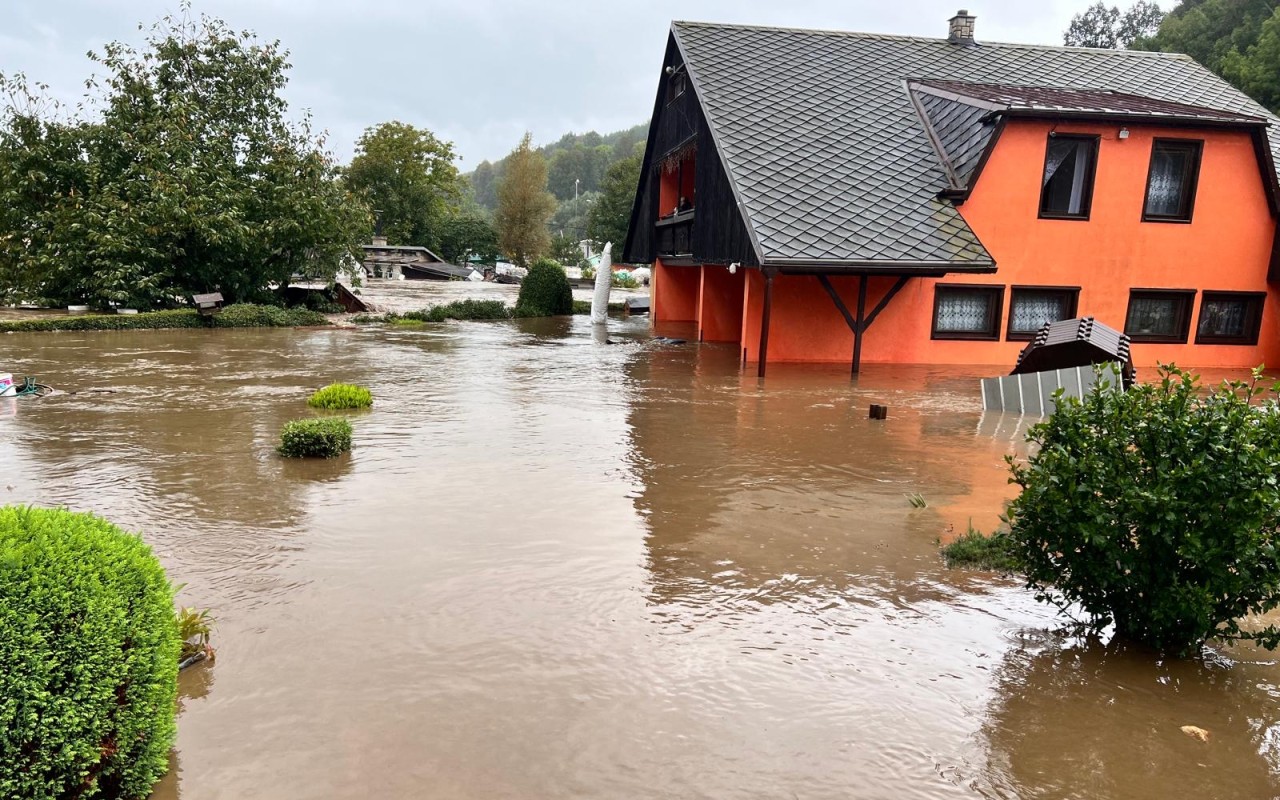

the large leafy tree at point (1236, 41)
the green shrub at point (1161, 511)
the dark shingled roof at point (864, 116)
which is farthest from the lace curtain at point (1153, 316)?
the large leafy tree at point (1236, 41)

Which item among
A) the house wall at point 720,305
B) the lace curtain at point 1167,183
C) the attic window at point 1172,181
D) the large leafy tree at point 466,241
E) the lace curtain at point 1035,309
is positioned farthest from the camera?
the large leafy tree at point 466,241

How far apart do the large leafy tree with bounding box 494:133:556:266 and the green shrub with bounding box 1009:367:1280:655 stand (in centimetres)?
6746

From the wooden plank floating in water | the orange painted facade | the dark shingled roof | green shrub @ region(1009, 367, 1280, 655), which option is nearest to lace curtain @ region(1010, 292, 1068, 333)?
the orange painted facade

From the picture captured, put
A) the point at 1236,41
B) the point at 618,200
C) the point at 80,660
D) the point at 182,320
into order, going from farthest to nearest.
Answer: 1. the point at 618,200
2. the point at 1236,41
3. the point at 182,320
4. the point at 80,660

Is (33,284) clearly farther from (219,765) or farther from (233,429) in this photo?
(219,765)

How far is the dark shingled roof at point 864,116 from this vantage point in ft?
54.8

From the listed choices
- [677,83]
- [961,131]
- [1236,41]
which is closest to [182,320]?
[677,83]

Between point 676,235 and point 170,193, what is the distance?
15.5m

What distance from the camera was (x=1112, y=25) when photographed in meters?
71.1

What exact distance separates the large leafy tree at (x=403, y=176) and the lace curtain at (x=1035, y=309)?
6122 centimetres

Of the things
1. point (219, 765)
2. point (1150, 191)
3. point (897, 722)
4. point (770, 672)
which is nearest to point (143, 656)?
point (219, 765)

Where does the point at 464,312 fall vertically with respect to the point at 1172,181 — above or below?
below

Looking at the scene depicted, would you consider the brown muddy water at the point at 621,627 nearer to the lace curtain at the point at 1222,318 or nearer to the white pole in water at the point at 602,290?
the lace curtain at the point at 1222,318

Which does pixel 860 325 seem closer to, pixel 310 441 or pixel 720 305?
pixel 720 305
